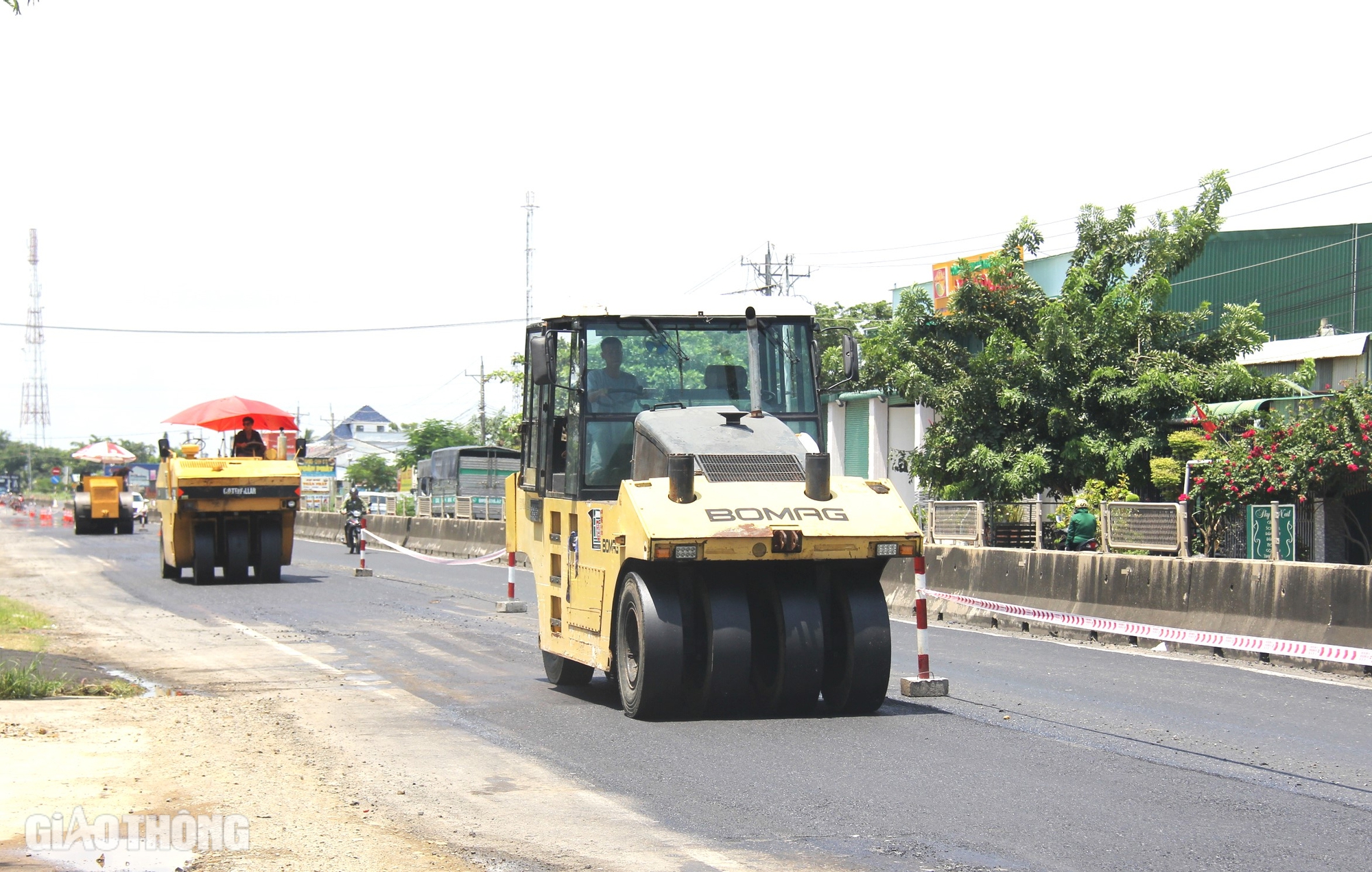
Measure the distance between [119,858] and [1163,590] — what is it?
40.8 feet

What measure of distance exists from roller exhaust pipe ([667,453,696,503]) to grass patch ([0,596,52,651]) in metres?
8.41

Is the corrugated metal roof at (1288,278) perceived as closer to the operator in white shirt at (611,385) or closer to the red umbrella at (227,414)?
the red umbrella at (227,414)

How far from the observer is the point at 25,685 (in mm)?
11172

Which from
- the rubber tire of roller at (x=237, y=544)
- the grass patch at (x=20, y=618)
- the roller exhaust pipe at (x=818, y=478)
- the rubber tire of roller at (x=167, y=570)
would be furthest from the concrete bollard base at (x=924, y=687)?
the rubber tire of roller at (x=167, y=570)

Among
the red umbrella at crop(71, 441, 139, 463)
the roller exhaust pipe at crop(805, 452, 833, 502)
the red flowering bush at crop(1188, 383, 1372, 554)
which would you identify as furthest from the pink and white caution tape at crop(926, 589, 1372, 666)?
the red umbrella at crop(71, 441, 139, 463)

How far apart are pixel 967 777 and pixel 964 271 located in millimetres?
23944

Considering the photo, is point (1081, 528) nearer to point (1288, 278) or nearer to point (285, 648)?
point (285, 648)

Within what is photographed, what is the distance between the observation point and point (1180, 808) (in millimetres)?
7039

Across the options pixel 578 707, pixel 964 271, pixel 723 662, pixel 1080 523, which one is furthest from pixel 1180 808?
pixel 964 271

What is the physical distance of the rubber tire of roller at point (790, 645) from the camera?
9.69 metres

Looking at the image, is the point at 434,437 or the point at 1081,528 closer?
the point at 1081,528

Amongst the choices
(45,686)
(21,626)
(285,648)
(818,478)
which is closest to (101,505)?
(21,626)

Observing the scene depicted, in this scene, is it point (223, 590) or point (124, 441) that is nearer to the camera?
point (223, 590)

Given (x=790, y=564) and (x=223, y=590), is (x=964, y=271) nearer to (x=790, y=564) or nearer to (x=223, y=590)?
(x=223, y=590)
